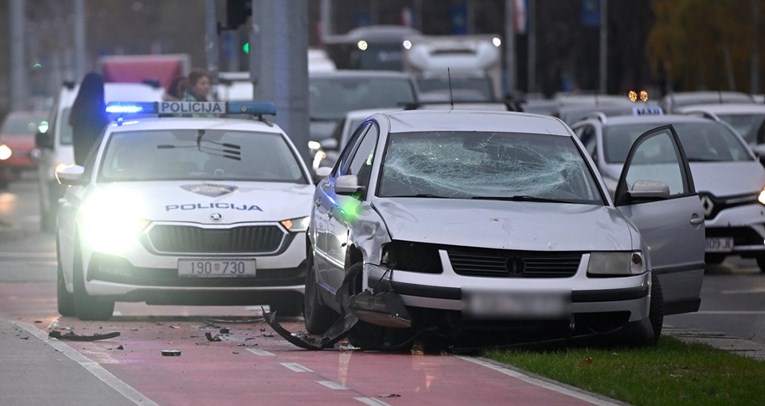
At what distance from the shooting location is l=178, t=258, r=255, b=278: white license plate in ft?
44.2

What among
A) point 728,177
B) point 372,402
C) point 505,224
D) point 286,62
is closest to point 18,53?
point 286,62

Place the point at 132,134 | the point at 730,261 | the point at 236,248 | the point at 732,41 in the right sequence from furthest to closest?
1. the point at 732,41
2. the point at 730,261
3. the point at 132,134
4. the point at 236,248

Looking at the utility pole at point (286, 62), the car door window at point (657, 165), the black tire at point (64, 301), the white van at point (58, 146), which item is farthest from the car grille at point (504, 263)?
the white van at point (58, 146)

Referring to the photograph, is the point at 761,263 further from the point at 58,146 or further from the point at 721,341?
the point at 58,146

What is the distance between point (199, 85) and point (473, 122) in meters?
7.87

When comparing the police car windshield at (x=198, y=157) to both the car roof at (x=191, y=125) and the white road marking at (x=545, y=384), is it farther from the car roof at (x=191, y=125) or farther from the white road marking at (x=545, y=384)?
the white road marking at (x=545, y=384)

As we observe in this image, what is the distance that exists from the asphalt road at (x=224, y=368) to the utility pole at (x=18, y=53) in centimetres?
4748

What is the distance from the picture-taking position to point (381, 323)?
10.9 meters

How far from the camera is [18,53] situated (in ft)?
205

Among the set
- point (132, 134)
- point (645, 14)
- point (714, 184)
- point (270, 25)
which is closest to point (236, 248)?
point (132, 134)

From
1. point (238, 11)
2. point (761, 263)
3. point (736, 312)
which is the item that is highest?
point (238, 11)

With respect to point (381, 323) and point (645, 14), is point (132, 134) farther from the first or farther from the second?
point (645, 14)

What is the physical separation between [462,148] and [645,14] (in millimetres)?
74303

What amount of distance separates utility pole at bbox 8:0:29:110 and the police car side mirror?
47.1 m
